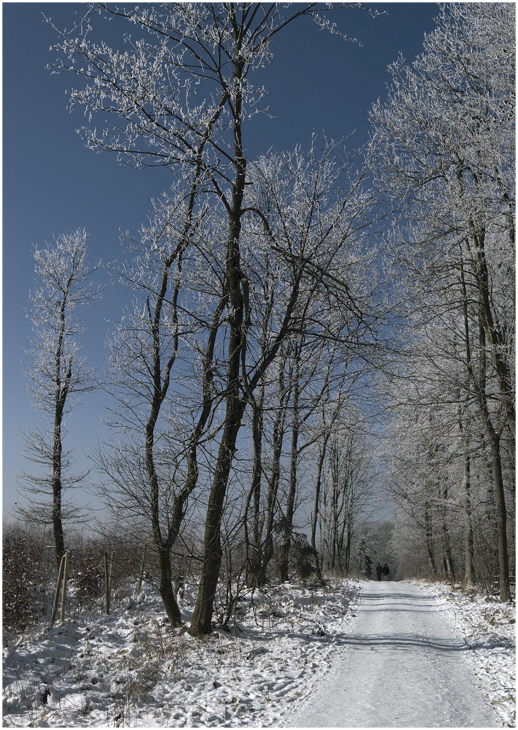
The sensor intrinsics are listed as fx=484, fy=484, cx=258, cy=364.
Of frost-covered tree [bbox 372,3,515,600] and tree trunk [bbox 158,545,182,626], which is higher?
frost-covered tree [bbox 372,3,515,600]

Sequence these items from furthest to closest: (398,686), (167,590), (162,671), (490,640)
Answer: (167,590), (490,640), (162,671), (398,686)

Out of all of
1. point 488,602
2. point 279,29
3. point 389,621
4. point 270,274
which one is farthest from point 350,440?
point 279,29

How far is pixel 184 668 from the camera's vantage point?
579cm

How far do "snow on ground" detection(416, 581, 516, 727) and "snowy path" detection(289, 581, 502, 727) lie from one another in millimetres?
143

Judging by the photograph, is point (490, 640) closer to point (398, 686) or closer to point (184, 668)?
point (398, 686)

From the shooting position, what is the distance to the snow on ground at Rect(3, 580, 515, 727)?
4.67m

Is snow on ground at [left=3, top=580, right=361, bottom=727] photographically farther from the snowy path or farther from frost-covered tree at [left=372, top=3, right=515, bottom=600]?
frost-covered tree at [left=372, top=3, right=515, bottom=600]

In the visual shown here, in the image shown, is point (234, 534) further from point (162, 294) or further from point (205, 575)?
point (162, 294)

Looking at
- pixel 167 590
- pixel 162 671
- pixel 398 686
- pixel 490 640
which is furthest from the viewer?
pixel 167 590

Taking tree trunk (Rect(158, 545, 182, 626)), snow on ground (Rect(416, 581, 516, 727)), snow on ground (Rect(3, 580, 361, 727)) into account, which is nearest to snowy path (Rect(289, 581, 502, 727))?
snow on ground (Rect(416, 581, 516, 727))

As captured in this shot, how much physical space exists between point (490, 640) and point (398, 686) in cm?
296

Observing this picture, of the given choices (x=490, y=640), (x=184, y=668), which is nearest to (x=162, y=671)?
(x=184, y=668)

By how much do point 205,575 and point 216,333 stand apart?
12.2ft

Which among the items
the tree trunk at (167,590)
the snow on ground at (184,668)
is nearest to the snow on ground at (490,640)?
the snow on ground at (184,668)
